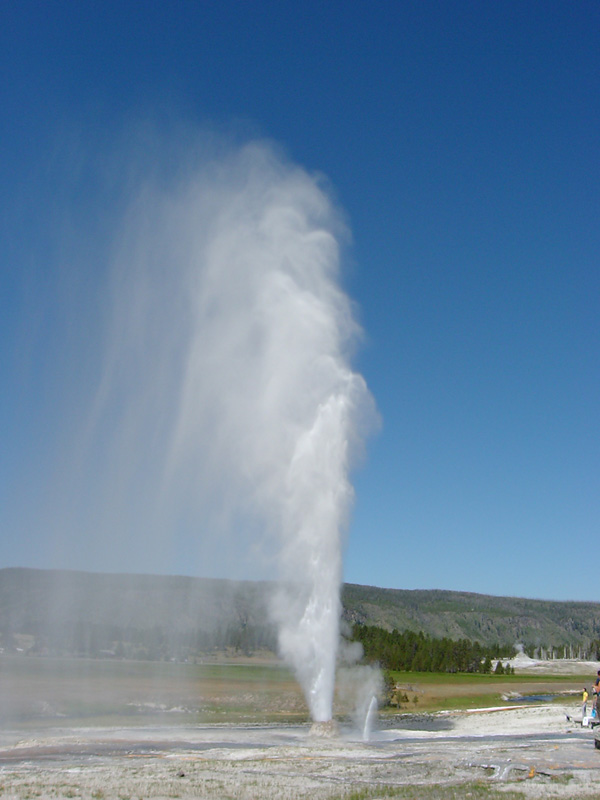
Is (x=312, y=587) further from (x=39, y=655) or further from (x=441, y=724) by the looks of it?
(x=39, y=655)

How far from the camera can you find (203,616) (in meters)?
150

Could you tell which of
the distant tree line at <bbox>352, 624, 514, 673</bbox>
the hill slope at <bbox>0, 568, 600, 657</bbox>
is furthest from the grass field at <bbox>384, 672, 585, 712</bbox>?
the hill slope at <bbox>0, 568, 600, 657</bbox>

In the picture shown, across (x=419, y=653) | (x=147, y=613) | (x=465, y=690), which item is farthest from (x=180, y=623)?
(x=465, y=690)

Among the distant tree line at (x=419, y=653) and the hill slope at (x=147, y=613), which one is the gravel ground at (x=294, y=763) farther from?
the hill slope at (x=147, y=613)

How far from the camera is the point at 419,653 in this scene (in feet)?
282

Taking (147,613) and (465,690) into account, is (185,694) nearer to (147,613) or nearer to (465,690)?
(465,690)

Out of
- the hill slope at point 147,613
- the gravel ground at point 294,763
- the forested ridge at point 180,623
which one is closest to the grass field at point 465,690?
the forested ridge at point 180,623

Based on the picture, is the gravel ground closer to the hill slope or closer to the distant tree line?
the distant tree line

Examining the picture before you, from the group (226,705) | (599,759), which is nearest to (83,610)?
(226,705)

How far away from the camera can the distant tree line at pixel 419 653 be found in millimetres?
79062

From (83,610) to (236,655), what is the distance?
156 feet

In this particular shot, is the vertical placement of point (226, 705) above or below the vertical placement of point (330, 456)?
below

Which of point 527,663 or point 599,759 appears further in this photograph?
point 527,663

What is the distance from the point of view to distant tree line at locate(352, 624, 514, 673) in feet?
259
